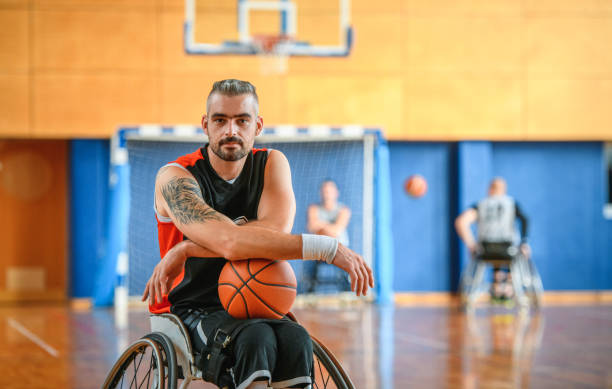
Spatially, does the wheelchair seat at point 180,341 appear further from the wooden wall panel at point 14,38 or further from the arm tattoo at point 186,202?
the wooden wall panel at point 14,38

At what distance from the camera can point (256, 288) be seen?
2152 millimetres

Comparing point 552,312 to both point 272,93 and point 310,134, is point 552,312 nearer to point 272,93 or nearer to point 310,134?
point 310,134

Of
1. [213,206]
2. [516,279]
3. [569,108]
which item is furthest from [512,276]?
[213,206]

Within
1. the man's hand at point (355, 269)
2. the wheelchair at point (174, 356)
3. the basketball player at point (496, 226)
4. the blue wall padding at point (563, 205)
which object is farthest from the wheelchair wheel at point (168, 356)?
the blue wall padding at point (563, 205)

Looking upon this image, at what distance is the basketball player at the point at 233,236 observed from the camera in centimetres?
208

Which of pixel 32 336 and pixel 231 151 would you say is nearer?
pixel 231 151

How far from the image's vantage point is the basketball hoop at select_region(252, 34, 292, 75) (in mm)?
9359

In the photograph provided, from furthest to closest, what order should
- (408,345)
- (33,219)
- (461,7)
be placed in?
(33,219) < (461,7) < (408,345)

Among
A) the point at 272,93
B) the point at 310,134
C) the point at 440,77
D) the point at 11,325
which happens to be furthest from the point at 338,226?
the point at 11,325

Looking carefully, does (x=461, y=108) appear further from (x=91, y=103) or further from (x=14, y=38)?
(x=14, y=38)

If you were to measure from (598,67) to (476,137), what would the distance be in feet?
6.51

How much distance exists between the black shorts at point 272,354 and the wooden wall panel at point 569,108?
30.5ft

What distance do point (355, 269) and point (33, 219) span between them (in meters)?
9.61

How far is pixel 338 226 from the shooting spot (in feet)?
29.9
